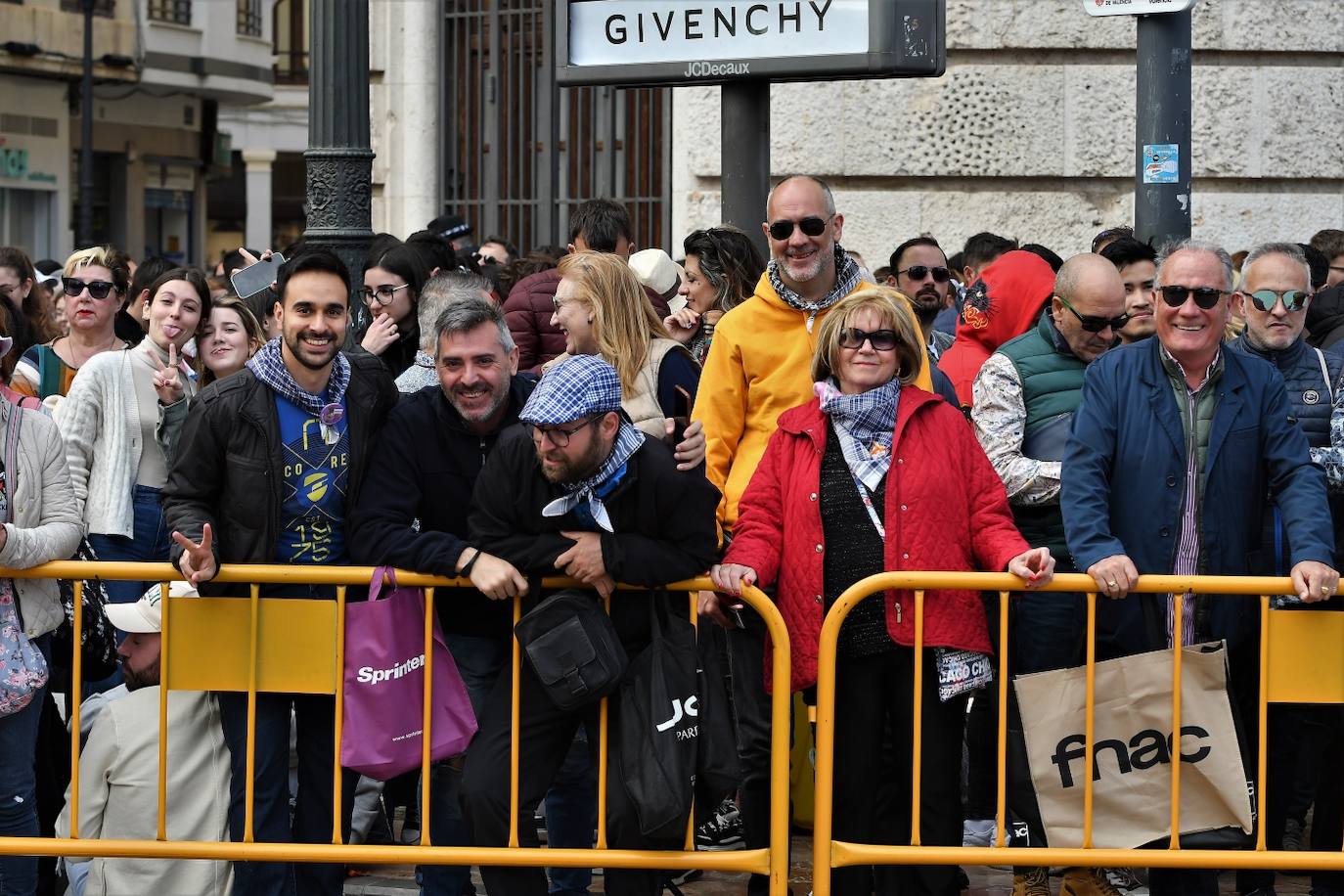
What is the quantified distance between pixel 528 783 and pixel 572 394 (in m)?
1.05

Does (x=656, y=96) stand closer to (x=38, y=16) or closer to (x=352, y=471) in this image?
(x=352, y=471)

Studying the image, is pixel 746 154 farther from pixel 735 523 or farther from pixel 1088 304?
pixel 735 523

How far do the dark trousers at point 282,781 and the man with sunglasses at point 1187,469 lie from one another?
217 centimetres

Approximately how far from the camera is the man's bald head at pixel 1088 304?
5.63 meters

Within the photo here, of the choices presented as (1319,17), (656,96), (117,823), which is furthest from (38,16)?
(117,823)

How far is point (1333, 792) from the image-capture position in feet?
18.7

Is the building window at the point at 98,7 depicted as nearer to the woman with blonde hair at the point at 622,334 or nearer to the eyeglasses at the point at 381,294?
the eyeglasses at the point at 381,294

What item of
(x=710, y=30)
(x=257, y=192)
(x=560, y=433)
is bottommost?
(x=560, y=433)

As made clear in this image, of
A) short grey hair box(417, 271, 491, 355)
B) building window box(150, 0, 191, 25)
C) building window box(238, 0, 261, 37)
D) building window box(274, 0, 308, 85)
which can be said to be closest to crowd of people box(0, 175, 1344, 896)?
short grey hair box(417, 271, 491, 355)

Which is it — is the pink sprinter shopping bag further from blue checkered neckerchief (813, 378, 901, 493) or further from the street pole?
the street pole

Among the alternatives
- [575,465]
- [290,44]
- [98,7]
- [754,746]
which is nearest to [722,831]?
[754,746]

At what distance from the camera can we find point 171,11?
36000 millimetres

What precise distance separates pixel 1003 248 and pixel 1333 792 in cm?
344

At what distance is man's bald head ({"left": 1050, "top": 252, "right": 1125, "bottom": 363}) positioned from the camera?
563cm
